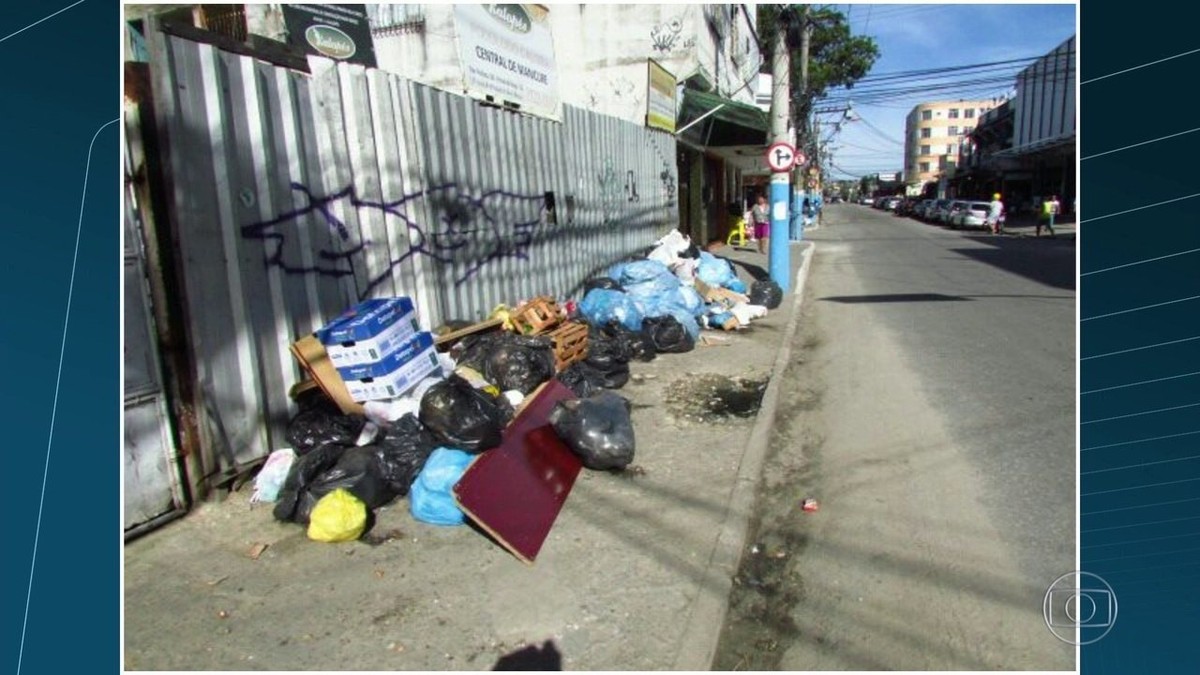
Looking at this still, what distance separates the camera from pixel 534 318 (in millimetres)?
6723

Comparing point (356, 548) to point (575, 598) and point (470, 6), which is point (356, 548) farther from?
point (470, 6)

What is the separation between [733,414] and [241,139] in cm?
404

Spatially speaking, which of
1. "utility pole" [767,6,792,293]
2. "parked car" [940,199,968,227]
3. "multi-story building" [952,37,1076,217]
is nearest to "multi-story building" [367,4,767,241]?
"utility pole" [767,6,792,293]

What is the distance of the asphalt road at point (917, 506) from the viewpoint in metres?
2.84

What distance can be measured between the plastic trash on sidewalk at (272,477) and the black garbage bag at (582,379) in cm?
227

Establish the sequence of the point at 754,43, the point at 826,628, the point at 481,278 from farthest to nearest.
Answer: the point at 754,43, the point at 481,278, the point at 826,628

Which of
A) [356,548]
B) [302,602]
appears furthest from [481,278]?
[302,602]

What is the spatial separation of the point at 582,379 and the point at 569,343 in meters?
0.83

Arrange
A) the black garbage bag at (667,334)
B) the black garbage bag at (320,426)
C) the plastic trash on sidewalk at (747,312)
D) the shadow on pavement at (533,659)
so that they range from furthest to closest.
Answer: the plastic trash on sidewalk at (747,312)
the black garbage bag at (667,334)
the black garbage bag at (320,426)
the shadow on pavement at (533,659)

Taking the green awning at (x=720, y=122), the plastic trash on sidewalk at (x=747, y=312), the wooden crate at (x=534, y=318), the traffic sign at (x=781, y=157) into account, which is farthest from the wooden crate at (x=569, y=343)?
the green awning at (x=720, y=122)

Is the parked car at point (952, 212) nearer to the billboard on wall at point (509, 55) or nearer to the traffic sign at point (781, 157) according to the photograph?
the traffic sign at point (781, 157)

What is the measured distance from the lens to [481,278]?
6.94 meters

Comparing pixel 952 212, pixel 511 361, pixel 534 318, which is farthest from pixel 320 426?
pixel 952 212

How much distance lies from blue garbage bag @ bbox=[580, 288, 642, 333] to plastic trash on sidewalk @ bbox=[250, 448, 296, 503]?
4.22 metres
